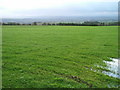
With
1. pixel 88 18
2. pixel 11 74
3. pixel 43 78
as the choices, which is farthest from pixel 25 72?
pixel 88 18

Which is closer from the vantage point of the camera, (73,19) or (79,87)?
(79,87)

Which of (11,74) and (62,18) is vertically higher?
(62,18)

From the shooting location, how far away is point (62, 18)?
73.8 metres

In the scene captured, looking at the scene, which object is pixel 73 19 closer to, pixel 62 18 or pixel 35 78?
pixel 62 18

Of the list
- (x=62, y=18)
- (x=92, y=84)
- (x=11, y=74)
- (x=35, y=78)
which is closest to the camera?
(x=92, y=84)

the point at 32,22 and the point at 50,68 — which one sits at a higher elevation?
the point at 32,22

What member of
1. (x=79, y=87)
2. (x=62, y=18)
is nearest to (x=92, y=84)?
(x=79, y=87)

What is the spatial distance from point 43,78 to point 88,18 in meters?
61.7

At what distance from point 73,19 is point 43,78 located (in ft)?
226

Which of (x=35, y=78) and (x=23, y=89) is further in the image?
(x=35, y=78)

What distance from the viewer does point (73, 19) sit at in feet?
245

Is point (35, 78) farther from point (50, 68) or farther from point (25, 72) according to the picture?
point (50, 68)

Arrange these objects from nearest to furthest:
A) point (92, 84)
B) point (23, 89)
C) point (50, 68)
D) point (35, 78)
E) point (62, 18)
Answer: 1. point (23, 89)
2. point (92, 84)
3. point (35, 78)
4. point (50, 68)
5. point (62, 18)

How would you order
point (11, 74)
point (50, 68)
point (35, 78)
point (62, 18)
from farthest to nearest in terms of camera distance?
point (62, 18) → point (50, 68) → point (11, 74) → point (35, 78)
